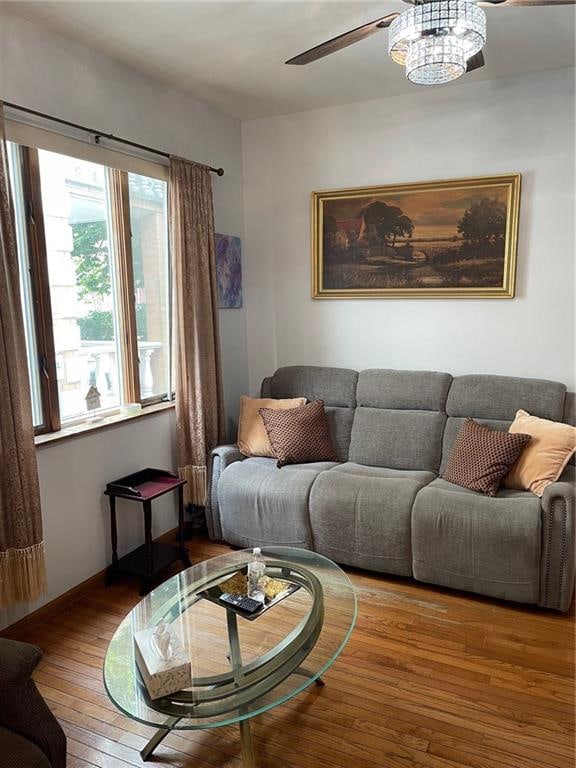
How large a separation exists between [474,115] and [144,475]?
2.91 meters

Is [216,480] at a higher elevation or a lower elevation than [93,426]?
lower

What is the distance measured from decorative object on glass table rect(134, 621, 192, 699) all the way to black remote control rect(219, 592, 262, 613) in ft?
0.91

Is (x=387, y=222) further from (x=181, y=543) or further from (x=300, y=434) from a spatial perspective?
(x=181, y=543)

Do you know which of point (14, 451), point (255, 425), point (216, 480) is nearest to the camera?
point (14, 451)

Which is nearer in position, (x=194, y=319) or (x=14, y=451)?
(x=14, y=451)

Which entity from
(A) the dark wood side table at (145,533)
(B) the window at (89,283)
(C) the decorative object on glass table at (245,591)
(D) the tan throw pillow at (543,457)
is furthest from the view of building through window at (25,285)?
(D) the tan throw pillow at (543,457)

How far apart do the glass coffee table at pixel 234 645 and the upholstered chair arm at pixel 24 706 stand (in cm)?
18

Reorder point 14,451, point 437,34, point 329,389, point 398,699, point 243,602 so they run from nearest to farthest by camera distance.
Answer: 1. point 437,34
2. point 243,602
3. point 398,699
4. point 14,451
5. point 329,389

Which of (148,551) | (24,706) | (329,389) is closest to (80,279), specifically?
(148,551)

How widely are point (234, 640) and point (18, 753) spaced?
2.24 ft

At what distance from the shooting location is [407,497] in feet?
9.50

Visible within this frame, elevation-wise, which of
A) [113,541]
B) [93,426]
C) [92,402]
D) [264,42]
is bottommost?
[113,541]

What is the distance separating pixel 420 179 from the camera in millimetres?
3650

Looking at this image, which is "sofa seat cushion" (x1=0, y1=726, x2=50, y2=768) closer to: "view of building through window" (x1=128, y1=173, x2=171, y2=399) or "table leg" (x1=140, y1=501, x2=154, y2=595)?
"table leg" (x1=140, y1=501, x2=154, y2=595)
